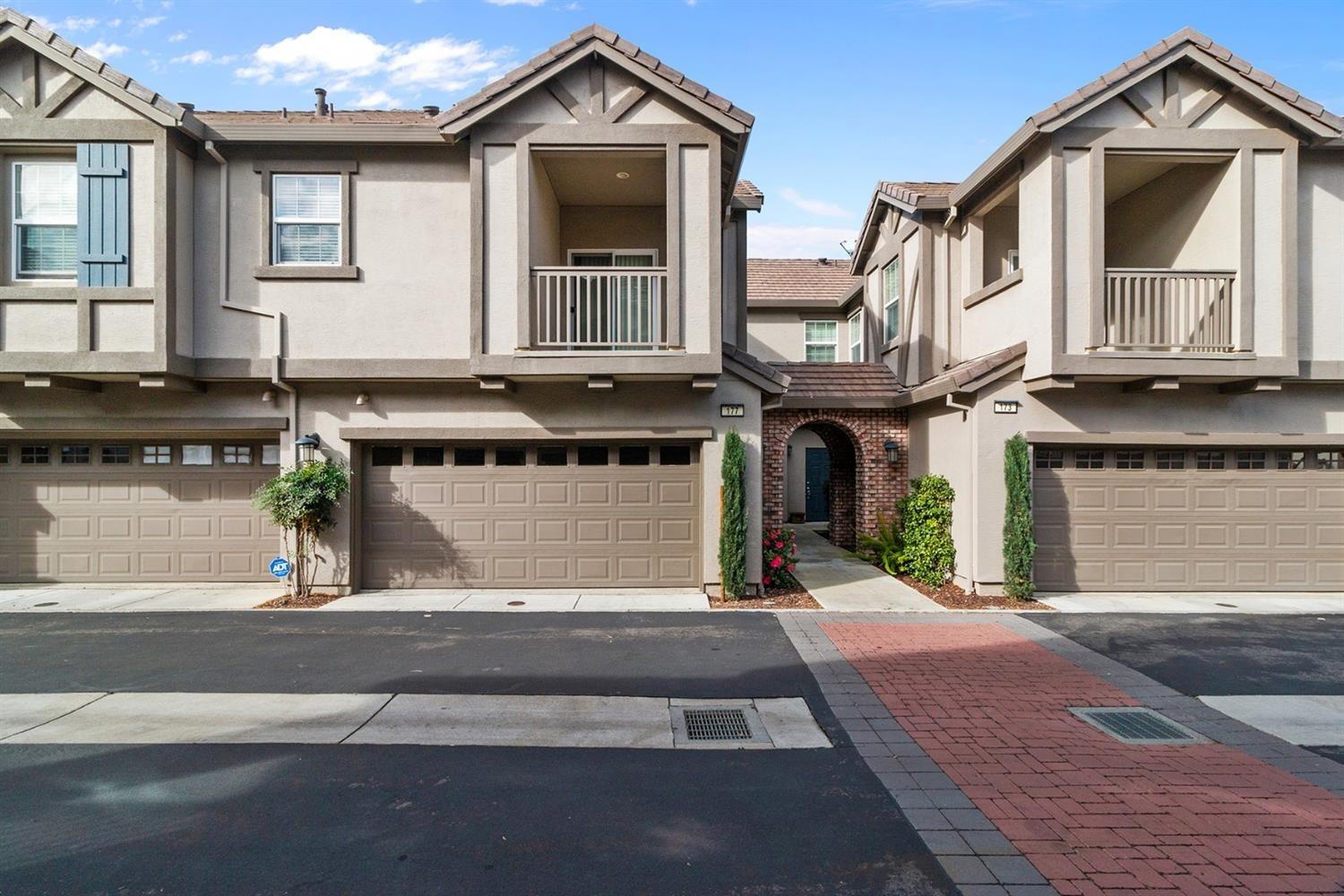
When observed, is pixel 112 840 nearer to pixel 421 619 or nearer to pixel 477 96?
pixel 421 619

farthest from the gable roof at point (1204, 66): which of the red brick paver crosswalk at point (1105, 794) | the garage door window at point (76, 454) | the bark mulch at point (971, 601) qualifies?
the garage door window at point (76, 454)

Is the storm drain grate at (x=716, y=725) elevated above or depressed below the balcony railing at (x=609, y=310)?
below

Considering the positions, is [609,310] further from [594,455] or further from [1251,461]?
[1251,461]

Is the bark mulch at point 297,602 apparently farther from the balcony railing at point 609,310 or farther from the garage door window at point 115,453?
the balcony railing at point 609,310

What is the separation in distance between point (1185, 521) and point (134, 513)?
15.7 metres

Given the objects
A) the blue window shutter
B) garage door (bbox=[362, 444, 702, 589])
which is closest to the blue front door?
garage door (bbox=[362, 444, 702, 589])

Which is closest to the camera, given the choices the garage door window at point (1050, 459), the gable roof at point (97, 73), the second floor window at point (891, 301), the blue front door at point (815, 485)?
the gable roof at point (97, 73)

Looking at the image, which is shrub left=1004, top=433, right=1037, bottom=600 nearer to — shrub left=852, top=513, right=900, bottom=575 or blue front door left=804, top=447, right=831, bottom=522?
shrub left=852, top=513, right=900, bottom=575

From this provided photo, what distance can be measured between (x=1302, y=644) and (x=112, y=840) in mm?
10792

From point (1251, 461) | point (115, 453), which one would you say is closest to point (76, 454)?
point (115, 453)

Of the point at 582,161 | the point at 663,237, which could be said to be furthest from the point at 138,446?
the point at 663,237

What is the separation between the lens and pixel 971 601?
9508 millimetres

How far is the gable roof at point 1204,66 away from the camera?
30.0ft

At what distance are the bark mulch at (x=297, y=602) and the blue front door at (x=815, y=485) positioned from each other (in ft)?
44.9
